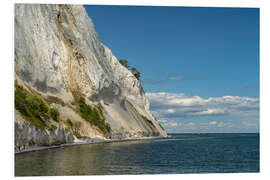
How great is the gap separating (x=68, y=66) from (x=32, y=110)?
1751cm

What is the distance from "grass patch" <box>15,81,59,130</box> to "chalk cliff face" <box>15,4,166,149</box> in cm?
125

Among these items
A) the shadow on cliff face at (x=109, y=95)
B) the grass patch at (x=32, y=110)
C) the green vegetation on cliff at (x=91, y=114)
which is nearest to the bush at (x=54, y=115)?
the grass patch at (x=32, y=110)

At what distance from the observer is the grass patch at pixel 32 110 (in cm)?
2677

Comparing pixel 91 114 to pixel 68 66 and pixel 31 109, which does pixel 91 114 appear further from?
pixel 31 109

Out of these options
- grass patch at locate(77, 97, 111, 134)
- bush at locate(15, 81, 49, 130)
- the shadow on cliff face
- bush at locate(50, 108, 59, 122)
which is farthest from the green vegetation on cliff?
bush at locate(15, 81, 49, 130)

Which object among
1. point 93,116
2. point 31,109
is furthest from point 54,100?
point 31,109

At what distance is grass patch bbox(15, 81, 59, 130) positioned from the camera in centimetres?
2677

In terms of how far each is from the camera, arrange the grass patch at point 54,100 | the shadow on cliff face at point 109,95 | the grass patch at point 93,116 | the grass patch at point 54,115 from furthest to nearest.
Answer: the shadow on cliff face at point 109,95
the grass patch at point 93,116
the grass patch at point 54,100
the grass patch at point 54,115

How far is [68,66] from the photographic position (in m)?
46.4

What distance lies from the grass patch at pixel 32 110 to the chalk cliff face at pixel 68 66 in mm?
1246

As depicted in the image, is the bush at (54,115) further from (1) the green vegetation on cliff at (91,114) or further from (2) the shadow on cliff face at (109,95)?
(2) the shadow on cliff face at (109,95)

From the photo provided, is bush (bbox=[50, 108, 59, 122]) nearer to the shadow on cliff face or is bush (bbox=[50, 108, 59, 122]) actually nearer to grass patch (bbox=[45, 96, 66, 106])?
grass patch (bbox=[45, 96, 66, 106])

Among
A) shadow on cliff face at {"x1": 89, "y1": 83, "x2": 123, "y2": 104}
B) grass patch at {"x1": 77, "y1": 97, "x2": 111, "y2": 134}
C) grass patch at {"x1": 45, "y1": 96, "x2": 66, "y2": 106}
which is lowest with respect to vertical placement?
grass patch at {"x1": 77, "y1": 97, "x2": 111, "y2": 134}
